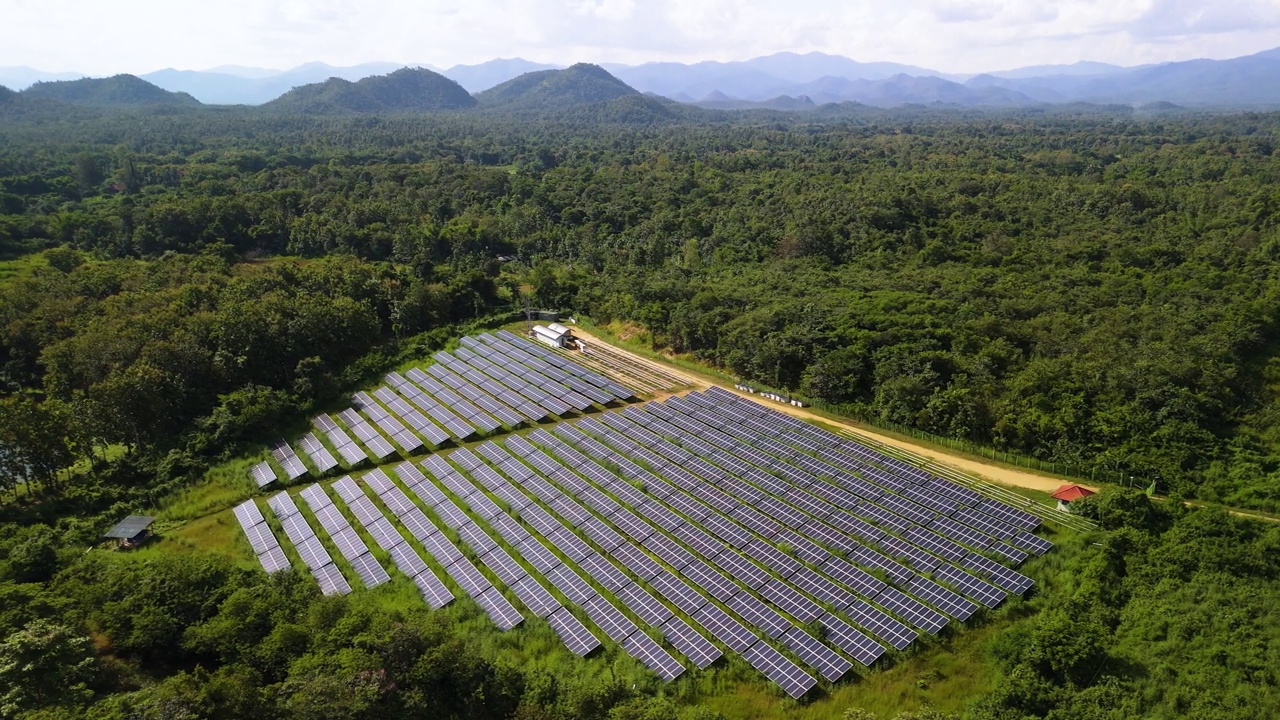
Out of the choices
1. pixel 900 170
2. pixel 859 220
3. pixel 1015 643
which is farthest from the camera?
pixel 900 170

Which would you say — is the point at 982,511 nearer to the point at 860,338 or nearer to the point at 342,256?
the point at 860,338

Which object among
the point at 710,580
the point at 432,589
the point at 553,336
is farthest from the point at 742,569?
the point at 553,336

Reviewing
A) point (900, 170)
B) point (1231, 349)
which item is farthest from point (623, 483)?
point (900, 170)

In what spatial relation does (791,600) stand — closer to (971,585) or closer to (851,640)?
(851,640)

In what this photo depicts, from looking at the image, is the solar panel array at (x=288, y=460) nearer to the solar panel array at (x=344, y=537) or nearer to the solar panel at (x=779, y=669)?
the solar panel array at (x=344, y=537)

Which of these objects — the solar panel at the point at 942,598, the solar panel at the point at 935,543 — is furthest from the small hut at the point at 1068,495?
the solar panel at the point at 942,598
